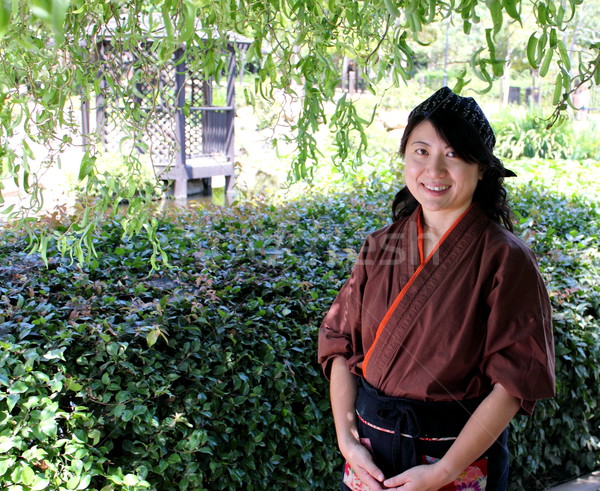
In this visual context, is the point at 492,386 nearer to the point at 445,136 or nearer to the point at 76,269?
the point at 445,136

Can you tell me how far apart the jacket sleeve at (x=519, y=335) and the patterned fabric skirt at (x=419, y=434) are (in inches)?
5.4

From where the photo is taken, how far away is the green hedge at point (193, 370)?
6.25 ft

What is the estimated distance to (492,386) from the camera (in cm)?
162

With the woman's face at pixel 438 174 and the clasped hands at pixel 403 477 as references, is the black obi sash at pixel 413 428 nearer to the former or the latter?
the clasped hands at pixel 403 477

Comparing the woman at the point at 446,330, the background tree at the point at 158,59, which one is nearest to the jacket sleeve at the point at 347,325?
the woman at the point at 446,330

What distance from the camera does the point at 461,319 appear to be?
159 centimetres

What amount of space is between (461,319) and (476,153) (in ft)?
1.38

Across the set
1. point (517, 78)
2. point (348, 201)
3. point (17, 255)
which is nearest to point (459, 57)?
point (517, 78)

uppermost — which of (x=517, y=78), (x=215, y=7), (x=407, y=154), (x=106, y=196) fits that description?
(x=215, y=7)

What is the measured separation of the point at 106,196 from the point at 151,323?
0.52 meters

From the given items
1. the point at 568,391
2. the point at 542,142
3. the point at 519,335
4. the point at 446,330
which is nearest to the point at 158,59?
the point at 446,330

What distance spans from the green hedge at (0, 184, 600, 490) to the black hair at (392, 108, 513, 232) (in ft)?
3.12

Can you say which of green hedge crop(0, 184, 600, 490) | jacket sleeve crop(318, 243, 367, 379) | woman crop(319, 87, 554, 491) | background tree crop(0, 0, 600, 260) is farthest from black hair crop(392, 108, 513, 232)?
green hedge crop(0, 184, 600, 490)

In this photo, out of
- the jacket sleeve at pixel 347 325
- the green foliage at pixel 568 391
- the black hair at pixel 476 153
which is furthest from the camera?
the green foliage at pixel 568 391
